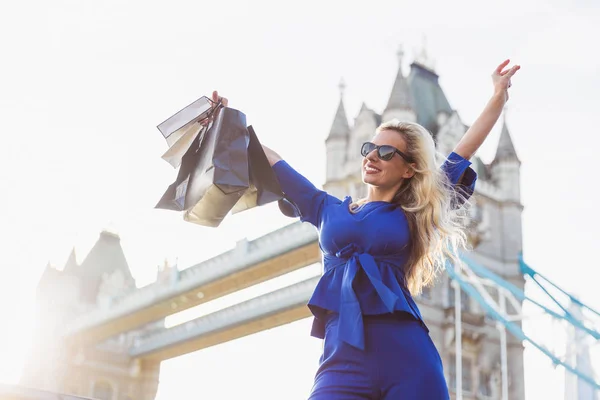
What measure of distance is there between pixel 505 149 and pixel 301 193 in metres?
33.1

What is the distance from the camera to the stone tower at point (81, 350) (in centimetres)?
2872

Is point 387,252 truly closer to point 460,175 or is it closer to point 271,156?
point 460,175

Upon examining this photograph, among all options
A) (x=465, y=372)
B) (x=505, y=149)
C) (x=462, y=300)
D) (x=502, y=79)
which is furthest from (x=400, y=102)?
(x=502, y=79)

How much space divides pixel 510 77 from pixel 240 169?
100 centimetres

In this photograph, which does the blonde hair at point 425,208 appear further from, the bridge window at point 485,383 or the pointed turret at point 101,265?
the pointed turret at point 101,265

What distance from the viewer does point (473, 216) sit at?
27.7 meters

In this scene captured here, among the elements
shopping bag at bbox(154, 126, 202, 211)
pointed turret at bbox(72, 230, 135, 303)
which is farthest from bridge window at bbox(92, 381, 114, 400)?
shopping bag at bbox(154, 126, 202, 211)

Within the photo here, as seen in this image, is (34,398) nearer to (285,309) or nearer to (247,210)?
(247,210)

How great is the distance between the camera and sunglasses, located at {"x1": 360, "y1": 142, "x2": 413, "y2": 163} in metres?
2.61

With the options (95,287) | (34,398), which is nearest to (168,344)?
(95,287)

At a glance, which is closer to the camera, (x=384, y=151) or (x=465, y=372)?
(x=384, y=151)

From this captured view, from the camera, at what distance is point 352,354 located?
2.27m

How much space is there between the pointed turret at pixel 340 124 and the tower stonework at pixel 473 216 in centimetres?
8

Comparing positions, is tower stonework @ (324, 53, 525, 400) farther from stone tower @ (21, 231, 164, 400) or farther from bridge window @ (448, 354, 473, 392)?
stone tower @ (21, 231, 164, 400)
